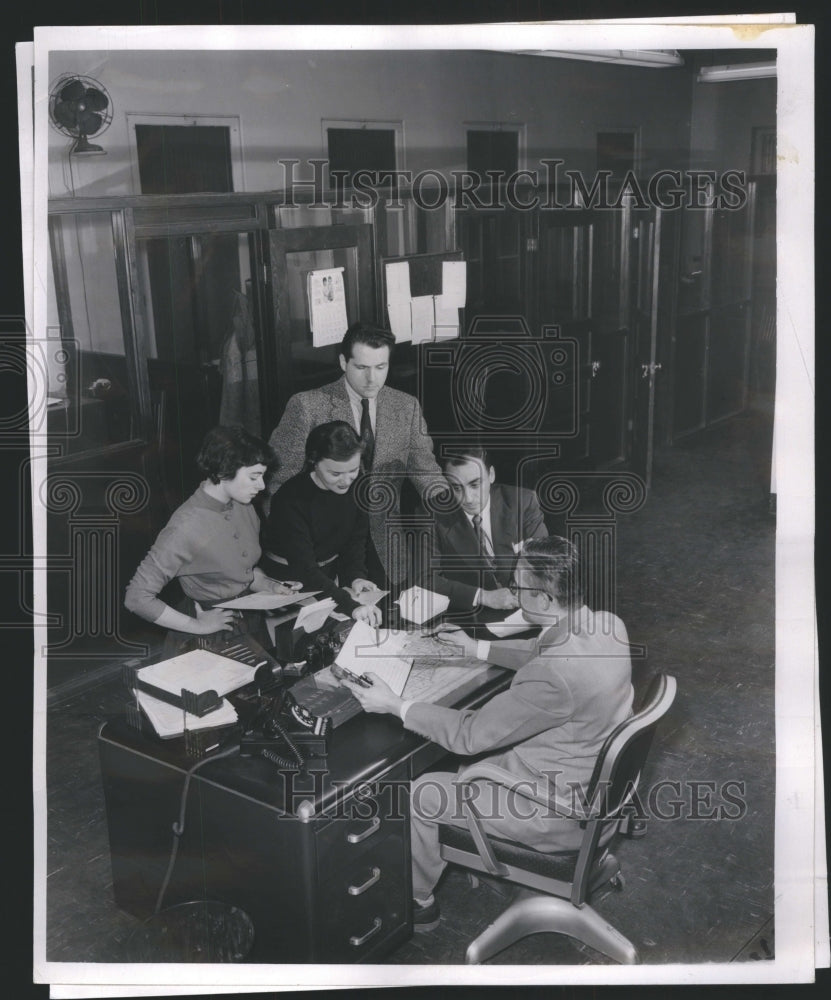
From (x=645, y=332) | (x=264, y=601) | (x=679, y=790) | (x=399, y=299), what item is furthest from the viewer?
(x=645, y=332)

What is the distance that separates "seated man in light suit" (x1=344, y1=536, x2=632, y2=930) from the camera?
2.21m

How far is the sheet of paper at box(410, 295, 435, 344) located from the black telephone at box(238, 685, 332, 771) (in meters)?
2.57

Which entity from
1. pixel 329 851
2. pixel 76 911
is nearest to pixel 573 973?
pixel 329 851

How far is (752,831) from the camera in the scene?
286 centimetres

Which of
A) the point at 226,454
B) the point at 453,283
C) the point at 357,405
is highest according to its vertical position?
the point at 453,283

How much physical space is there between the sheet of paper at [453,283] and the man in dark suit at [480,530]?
1.40 meters

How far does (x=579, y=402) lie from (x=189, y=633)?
3.48m

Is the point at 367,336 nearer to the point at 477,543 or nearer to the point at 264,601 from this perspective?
the point at 477,543

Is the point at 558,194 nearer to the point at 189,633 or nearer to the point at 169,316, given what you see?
the point at 169,316

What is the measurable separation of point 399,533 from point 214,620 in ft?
3.14

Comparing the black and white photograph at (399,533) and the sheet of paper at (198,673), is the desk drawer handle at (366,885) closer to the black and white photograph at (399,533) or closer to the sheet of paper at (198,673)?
→ the black and white photograph at (399,533)

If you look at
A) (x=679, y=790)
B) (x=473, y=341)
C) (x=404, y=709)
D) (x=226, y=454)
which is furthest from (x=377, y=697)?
(x=473, y=341)

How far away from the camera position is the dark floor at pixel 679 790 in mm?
2467

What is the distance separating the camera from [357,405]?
3613mm
